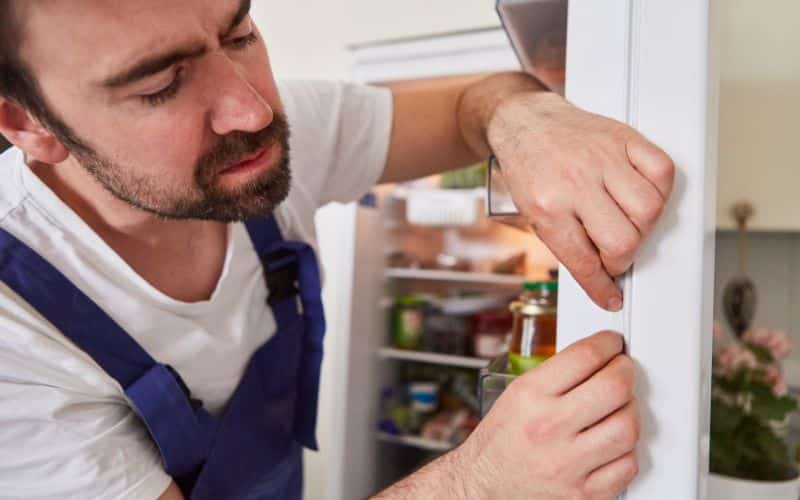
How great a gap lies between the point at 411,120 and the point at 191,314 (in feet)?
1.33

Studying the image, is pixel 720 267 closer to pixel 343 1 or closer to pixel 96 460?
pixel 343 1

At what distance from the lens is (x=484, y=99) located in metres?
0.59

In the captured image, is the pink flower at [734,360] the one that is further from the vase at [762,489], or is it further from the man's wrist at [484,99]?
the man's wrist at [484,99]

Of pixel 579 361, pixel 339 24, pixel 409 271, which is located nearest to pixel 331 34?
pixel 339 24

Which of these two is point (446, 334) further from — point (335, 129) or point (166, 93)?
point (166, 93)

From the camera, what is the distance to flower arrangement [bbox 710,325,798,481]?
84 cm

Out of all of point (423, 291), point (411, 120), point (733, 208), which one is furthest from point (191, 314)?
point (423, 291)

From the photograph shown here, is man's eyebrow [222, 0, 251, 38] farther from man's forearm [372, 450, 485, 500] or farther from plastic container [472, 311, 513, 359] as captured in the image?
plastic container [472, 311, 513, 359]

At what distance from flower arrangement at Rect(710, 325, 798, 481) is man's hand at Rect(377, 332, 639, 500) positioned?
69 cm

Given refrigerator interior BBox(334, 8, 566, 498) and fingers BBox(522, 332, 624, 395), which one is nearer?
fingers BBox(522, 332, 624, 395)

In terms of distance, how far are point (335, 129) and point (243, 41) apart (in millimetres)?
264

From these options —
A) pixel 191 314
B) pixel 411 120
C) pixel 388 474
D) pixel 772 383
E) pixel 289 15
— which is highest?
pixel 289 15

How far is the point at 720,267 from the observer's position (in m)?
1.42

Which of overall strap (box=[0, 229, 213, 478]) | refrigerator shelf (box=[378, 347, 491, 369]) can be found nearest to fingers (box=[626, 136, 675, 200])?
overall strap (box=[0, 229, 213, 478])
